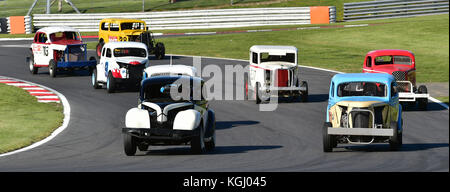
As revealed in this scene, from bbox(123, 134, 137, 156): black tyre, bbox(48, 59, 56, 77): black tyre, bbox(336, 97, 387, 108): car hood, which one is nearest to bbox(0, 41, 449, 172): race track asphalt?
bbox(123, 134, 137, 156): black tyre

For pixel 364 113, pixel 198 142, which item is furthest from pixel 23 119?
pixel 364 113

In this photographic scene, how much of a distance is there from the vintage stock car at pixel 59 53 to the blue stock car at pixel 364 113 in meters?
17.2

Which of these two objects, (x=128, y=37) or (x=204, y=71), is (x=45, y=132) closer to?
(x=204, y=71)

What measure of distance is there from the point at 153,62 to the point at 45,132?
17.0m

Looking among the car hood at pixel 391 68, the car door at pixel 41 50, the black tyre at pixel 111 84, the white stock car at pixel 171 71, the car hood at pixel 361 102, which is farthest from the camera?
the car door at pixel 41 50

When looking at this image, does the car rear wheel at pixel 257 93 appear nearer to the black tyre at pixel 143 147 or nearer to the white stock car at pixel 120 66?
the white stock car at pixel 120 66

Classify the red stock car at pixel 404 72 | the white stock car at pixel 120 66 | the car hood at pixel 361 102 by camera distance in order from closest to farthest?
the car hood at pixel 361 102
the red stock car at pixel 404 72
the white stock car at pixel 120 66

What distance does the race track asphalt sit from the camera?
12.8 meters

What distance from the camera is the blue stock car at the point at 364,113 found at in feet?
45.4

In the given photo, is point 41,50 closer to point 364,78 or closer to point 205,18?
point 364,78

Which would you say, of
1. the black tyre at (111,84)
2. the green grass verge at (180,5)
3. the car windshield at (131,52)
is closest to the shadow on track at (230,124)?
the black tyre at (111,84)

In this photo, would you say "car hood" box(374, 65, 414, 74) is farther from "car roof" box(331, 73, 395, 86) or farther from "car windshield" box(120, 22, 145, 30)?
"car windshield" box(120, 22, 145, 30)

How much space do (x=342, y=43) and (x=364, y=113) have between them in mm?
28370

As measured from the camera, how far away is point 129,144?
46.3 ft
